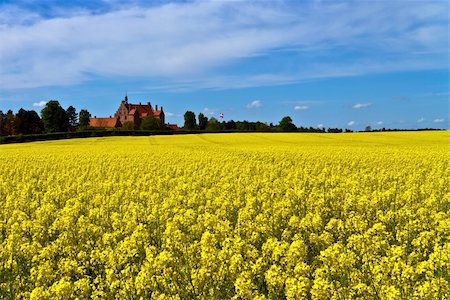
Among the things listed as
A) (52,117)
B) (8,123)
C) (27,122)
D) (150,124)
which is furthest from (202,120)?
(8,123)

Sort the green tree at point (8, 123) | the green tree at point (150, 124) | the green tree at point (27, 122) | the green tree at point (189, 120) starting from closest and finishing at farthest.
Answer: the green tree at point (8, 123), the green tree at point (27, 122), the green tree at point (150, 124), the green tree at point (189, 120)

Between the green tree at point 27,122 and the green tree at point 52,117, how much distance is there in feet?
10.8

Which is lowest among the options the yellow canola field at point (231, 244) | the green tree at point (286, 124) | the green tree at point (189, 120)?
the yellow canola field at point (231, 244)

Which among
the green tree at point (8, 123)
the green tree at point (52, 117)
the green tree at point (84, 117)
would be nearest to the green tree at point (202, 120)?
the green tree at point (84, 117)

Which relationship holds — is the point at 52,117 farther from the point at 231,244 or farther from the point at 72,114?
the point at 231,244

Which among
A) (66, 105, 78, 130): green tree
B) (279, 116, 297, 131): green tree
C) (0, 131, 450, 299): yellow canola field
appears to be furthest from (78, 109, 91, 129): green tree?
(0, 131, 450, 299): yellow canola field

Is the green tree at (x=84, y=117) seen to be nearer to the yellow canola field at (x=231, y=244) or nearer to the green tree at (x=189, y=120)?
the green tree at (x=189, y=120)

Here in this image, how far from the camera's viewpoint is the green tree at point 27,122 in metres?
96.4

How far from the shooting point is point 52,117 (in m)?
98.2

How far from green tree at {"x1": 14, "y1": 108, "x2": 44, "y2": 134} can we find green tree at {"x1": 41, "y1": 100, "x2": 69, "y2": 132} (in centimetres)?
330

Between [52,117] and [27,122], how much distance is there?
18.5ft

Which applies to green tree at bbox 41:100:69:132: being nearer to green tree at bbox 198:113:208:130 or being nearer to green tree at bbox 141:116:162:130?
green tree at bbox 141:116:162:130

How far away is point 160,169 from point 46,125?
292ft

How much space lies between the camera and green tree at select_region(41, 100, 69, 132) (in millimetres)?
97875
